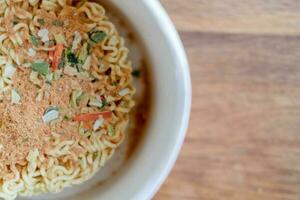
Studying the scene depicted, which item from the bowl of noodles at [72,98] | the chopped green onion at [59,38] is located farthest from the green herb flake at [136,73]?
the chopped green onion at [59,38]

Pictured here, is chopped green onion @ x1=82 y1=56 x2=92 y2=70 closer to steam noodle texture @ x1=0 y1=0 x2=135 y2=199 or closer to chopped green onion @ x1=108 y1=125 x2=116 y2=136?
steam noodle texture @ x1=0 y1=0 x2=135 y2=199

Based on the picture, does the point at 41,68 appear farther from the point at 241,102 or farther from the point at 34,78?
the point at 241,102

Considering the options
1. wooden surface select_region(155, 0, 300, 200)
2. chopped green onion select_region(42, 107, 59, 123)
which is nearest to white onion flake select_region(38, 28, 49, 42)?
chopped green onion select_region(42, 107, 59, 123)

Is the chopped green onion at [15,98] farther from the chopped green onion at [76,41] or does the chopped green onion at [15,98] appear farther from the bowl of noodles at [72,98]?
the chopped green onion at [76,41]

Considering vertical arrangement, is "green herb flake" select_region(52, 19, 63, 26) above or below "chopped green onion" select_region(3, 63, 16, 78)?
above

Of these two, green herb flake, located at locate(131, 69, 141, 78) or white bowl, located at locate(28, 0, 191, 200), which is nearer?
white bowl, located at locate(28, 0, 191, 200)

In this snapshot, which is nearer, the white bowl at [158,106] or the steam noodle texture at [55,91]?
the white bowl at [158,106]
